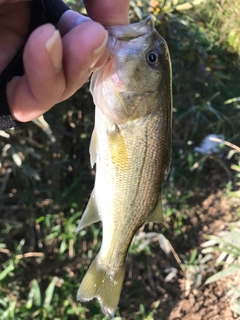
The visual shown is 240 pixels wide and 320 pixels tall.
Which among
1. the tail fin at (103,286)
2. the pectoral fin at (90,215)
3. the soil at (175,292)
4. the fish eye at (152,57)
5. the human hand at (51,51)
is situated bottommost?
the soil at (175,292)

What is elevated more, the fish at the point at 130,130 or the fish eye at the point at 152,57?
the fish eye at the point at 152,57

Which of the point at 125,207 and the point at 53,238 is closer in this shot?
the point at 125,207

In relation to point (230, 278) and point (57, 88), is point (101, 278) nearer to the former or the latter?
point (57, 88)

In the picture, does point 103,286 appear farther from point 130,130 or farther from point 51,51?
point 51,51

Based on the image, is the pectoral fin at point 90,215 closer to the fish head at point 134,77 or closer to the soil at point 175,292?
the fish head at point 134,77

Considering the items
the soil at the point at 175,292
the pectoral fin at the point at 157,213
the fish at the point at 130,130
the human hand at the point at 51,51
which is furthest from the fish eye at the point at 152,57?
the soil at the point at 175,292

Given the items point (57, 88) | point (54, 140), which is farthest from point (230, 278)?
point (57, 88)
